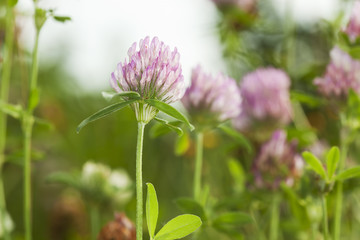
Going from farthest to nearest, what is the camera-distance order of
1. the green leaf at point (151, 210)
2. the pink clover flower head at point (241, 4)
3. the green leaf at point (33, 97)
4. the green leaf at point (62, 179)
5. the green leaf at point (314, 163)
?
the pink clover flower head at point (241, 4)
the green leaf at point (62, 179)
the green leaf at point (33, 97)
the green leaf at point (314, 163)
the green leaf at point (151, 210)

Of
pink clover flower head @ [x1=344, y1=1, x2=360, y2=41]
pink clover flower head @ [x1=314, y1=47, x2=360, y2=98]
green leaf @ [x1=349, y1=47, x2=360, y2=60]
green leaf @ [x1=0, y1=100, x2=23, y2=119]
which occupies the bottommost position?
green leaf @ [x1=0, y1=100, x2=23, y2=119]

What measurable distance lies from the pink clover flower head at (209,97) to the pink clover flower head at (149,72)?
33cm

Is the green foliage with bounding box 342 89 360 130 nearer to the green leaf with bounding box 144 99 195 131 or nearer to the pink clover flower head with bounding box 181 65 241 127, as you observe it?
the pink clover flower head with bounding box 181 65 241 127

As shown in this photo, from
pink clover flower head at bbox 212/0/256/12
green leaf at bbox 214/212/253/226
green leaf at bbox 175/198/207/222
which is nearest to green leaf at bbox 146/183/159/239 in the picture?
green leaf at bbox 175/198/207/222

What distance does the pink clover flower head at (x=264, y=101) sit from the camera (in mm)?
1296

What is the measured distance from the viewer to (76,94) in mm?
2863

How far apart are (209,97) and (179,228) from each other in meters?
0.39

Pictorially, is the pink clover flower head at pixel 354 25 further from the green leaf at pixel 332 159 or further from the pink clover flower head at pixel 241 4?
the pink clover flower head at pixel 241 4

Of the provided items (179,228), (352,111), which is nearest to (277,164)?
(352,111)

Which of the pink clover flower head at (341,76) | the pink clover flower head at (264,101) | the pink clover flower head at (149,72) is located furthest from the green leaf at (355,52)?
the pink clover flower head at (149,72)

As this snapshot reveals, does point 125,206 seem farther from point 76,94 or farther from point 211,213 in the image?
point 76,94

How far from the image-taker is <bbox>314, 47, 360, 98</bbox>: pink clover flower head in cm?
101

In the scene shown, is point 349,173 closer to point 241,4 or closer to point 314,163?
point 314,163

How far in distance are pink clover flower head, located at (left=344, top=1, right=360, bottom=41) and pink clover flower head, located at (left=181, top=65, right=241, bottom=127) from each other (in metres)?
0.28
